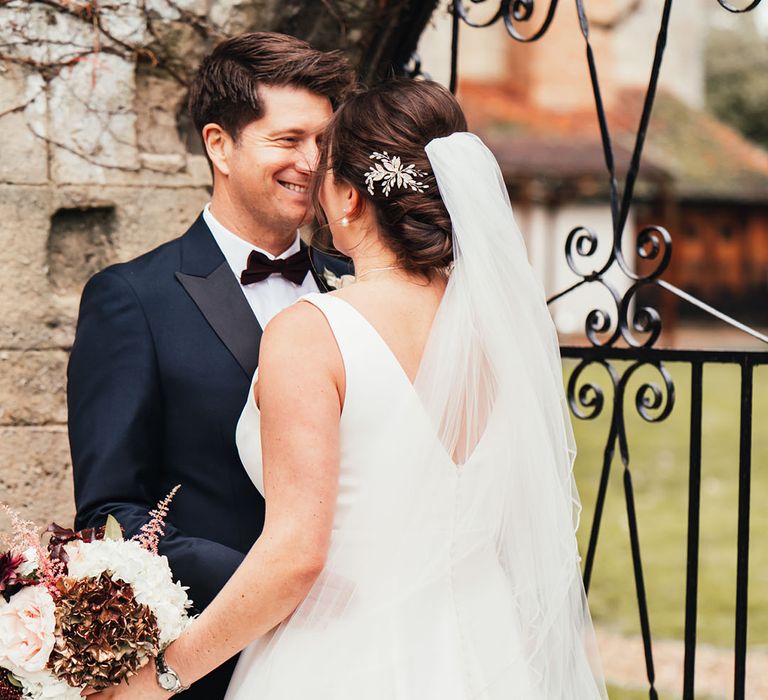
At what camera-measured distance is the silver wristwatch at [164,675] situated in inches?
78.1

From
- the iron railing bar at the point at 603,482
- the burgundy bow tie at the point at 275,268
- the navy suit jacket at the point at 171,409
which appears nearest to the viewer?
the navy suit jacket at the point at 171,409

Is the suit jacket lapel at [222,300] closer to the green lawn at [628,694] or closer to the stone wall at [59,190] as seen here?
the stone wall at [59,190]

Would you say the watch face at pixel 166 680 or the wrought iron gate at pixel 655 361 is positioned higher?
the wrought iron gate at pixel 655 361

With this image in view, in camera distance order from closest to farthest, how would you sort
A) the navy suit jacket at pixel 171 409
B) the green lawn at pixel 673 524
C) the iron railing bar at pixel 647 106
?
the navy suit jacket at pixel 171 409
the iron railing bar at pixel 647 106
the green lawn at pixel 673 524

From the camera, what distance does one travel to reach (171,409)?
2.33 m

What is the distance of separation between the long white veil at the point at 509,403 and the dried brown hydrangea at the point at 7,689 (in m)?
0.91

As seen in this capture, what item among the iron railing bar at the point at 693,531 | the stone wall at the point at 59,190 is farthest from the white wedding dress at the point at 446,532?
the stone wall at the point at 59,190

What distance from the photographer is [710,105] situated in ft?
117

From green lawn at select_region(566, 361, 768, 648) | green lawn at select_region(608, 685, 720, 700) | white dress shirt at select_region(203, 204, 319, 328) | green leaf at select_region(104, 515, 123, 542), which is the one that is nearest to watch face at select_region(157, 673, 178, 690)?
green leaf at select_region(104, 515, 123, 542)

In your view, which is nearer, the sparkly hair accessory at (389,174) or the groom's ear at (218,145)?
the sparkly hair accessory at (389,174)

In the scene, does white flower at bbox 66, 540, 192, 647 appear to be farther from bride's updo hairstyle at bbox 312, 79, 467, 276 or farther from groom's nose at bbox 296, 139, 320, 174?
groom's nose at bbox 296, 139, 320, 174

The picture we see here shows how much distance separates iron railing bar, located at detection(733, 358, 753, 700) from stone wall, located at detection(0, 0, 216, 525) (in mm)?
1647

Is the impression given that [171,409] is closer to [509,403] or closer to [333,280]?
[333,280]

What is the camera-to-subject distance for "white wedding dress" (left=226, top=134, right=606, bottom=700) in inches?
79.3
